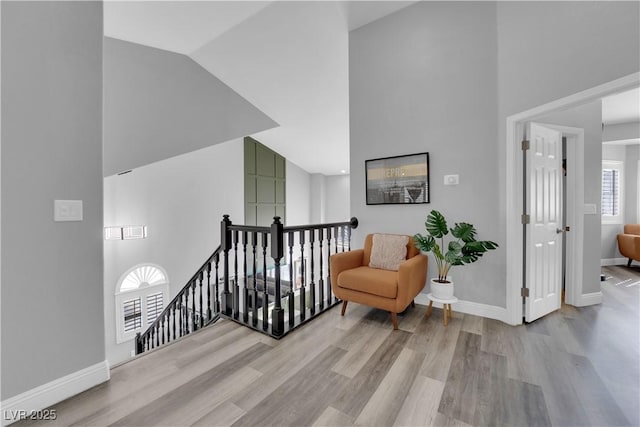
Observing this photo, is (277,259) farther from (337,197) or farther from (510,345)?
(337,197)

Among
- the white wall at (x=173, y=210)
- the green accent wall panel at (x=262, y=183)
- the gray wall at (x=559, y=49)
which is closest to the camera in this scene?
the gray wall at (x=559, y=49)

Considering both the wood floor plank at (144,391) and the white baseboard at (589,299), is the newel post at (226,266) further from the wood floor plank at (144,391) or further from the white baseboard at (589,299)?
the white baseboard at (589,299)

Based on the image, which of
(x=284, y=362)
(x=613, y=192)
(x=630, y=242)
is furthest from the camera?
(x=613, y=192)

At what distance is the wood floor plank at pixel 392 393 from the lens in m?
1.38

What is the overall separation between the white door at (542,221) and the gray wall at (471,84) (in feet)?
0.84

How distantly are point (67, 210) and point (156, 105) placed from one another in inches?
123

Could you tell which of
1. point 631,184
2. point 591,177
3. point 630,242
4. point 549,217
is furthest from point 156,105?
point 631,184

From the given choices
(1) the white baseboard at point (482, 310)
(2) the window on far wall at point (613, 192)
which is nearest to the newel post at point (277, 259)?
(1) the white baseboard at point (482, 310)

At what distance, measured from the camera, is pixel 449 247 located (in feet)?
7.93

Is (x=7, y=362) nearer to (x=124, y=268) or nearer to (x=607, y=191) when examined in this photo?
(x=124, y=268)

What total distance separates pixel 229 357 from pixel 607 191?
7285 mm

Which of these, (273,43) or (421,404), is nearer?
(421,404)

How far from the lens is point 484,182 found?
2.64 metres

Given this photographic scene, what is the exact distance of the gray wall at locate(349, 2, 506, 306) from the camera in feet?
8.57
